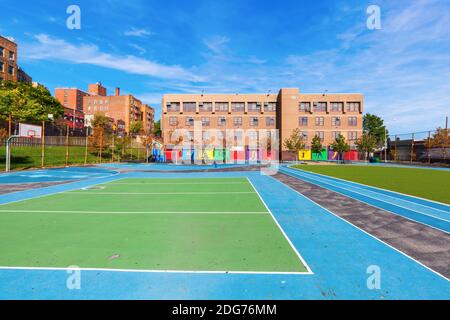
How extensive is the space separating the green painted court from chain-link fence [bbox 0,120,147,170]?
2073 cm

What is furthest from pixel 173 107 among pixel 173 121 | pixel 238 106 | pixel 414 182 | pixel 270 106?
pixel 414 182

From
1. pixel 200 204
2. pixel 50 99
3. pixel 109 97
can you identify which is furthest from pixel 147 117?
pixel 200 204

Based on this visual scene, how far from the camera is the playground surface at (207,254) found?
4.30m

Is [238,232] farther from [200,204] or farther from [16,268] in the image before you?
[16,268]

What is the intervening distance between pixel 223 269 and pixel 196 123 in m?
61.4

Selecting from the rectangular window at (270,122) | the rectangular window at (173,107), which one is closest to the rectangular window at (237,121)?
the rectangular window at (270,122)

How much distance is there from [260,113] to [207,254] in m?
62.2

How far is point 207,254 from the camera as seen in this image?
5.71 metres

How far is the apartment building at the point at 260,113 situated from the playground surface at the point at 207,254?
179ft

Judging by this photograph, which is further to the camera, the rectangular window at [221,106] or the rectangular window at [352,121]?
the rectangular window at [221,106]

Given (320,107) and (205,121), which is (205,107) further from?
(320,107)

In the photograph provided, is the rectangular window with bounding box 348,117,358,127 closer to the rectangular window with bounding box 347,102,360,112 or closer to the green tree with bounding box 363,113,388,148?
the rectangular window with bounding box 347,102,360,112

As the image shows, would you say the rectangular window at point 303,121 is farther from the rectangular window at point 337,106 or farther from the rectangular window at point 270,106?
the rectangular window at point 337,106

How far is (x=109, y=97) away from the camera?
103 metres
